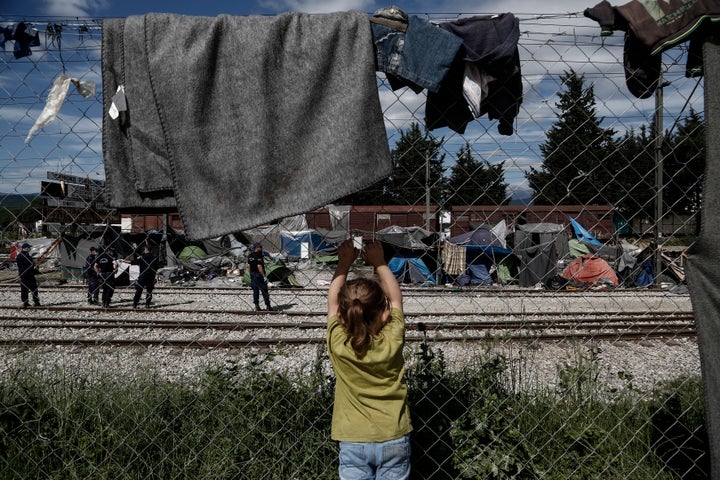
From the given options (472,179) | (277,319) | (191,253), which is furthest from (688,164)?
(191,253)

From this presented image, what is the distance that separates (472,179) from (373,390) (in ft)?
4.18

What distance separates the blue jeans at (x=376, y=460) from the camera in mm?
2395

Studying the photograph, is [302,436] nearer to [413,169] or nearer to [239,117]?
[413,169]

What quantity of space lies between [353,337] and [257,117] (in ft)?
3.76

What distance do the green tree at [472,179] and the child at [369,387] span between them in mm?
809

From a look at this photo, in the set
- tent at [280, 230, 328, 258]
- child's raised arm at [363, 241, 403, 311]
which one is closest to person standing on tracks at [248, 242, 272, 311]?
tent at [280, 230, 328, 258]

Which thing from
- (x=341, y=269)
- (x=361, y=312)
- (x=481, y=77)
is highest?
(x=481, y=77)

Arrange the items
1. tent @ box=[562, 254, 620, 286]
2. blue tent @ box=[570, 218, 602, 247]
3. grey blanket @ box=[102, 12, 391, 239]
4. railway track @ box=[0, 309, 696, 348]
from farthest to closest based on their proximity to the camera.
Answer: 1. tent @ box=[562, 254, 620, 286]
2. railway track @ box=[0, 309, 696, 348]
3. blue tent @ box=[570, 218, 602, 247]
4. grey blanket @ box=[102, 12, 391, 239]

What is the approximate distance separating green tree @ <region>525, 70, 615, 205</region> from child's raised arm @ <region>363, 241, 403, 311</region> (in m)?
0.97

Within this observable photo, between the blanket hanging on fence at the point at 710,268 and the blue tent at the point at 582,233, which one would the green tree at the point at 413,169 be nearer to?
the blanket hanging on fence at the point at 710,268

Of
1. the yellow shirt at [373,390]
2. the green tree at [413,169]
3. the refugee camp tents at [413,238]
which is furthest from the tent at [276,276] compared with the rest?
the yellow shirt at [373,390]

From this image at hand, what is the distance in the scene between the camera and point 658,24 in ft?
7.91

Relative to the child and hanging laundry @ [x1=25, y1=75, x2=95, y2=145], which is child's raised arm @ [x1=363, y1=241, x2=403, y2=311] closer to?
the child

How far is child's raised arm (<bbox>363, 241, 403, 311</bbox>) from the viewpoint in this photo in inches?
104
